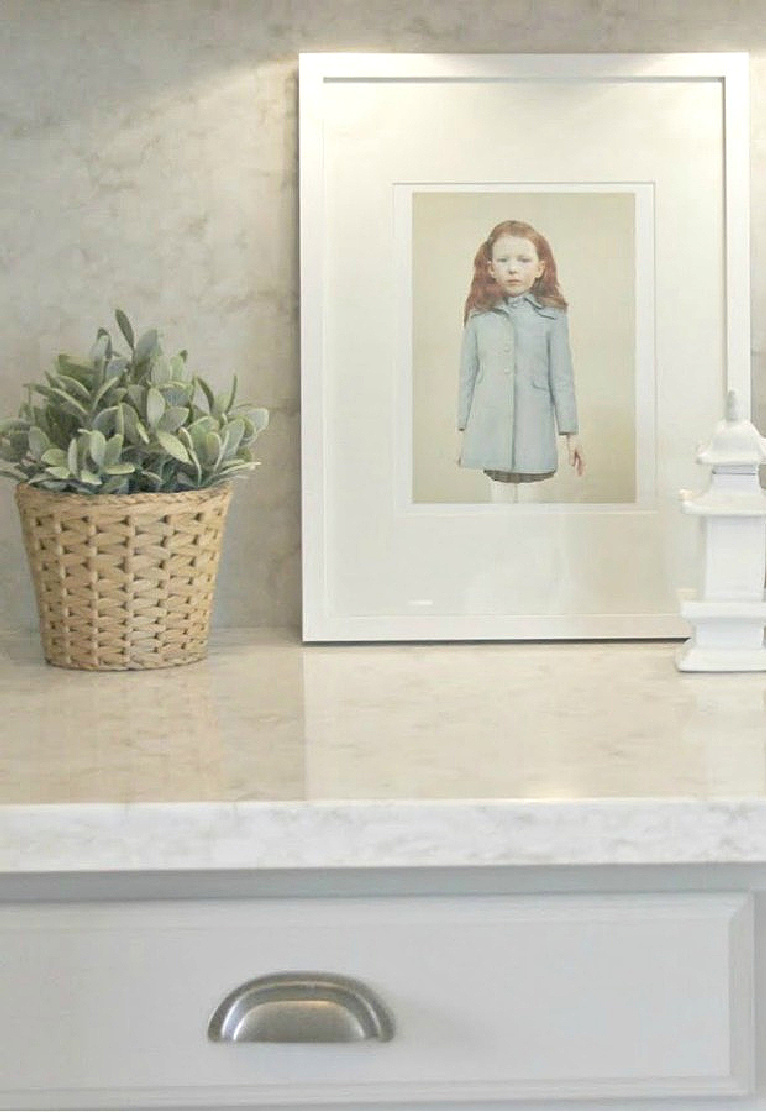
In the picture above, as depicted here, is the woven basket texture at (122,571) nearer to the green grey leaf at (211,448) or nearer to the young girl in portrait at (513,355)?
the green grey leaf at (211,448)

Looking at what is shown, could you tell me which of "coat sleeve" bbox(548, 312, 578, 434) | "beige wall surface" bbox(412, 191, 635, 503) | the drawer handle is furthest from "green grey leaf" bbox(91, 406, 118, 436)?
the drawer handle

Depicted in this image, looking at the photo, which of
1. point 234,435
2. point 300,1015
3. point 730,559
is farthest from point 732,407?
point 300,1015

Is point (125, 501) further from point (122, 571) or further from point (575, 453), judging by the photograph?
point (575, 453)

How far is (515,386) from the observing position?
1394 millimetres

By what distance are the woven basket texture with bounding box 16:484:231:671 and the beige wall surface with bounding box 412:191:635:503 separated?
245 millimetres

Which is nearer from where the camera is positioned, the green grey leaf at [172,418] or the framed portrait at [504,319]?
the green grey leaf at [172,418]

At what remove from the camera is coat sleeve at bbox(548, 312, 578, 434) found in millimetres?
1394

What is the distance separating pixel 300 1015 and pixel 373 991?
46 millimetres

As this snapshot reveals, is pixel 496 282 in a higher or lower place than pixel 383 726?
higher

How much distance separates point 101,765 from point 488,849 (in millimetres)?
264

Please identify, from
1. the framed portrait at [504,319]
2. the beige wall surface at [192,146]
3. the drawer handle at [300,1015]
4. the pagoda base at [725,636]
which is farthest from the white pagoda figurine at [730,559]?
the drawer handle at [300,1015]

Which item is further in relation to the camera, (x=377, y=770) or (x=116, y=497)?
(x=116, y=497)

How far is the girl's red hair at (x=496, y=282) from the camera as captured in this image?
1.39 m

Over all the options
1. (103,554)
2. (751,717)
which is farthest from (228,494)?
(751,717)
